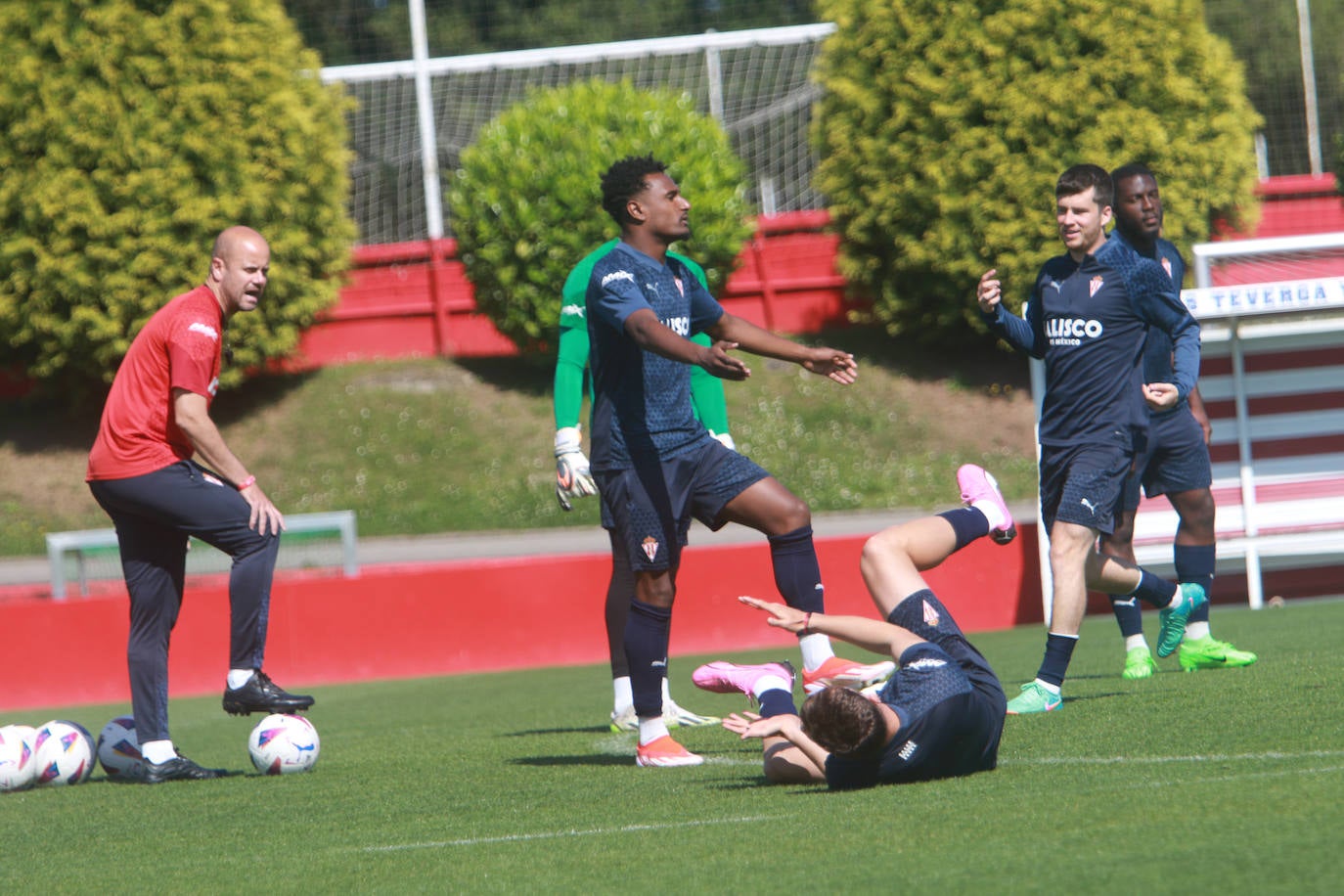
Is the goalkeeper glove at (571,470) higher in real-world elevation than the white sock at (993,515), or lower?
higher

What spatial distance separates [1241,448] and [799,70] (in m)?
20.7

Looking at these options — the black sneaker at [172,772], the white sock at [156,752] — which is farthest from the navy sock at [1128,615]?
the white sock at [156,752]

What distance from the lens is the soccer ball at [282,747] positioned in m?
6.84

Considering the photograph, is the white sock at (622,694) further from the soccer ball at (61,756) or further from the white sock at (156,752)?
→ the soccer ball at (61,756)

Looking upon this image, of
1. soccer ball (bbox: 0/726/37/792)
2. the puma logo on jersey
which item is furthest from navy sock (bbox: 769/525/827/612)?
soccer ball (bbox: 0/726/37/792)

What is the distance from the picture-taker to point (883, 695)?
505 cm

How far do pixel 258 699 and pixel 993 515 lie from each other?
3070 mm

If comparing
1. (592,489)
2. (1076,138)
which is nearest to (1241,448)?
(592,489)

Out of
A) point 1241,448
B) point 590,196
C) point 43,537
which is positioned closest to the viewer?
point 1241,448

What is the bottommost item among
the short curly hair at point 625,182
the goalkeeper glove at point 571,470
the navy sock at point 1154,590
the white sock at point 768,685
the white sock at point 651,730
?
the white sock at point 651,730

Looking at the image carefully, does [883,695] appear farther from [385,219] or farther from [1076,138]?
[385,219]

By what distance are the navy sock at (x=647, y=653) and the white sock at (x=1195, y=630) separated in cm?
318

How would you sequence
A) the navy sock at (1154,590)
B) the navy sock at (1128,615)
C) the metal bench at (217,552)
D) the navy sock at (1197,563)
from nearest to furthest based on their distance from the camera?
the navy sock at (1154,590) < the navy sock at (1128,615) < the navy sock at (1197,563) < the metal bench at (217,552)

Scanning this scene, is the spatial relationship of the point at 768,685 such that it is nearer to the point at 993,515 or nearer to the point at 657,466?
the point at 657,466
